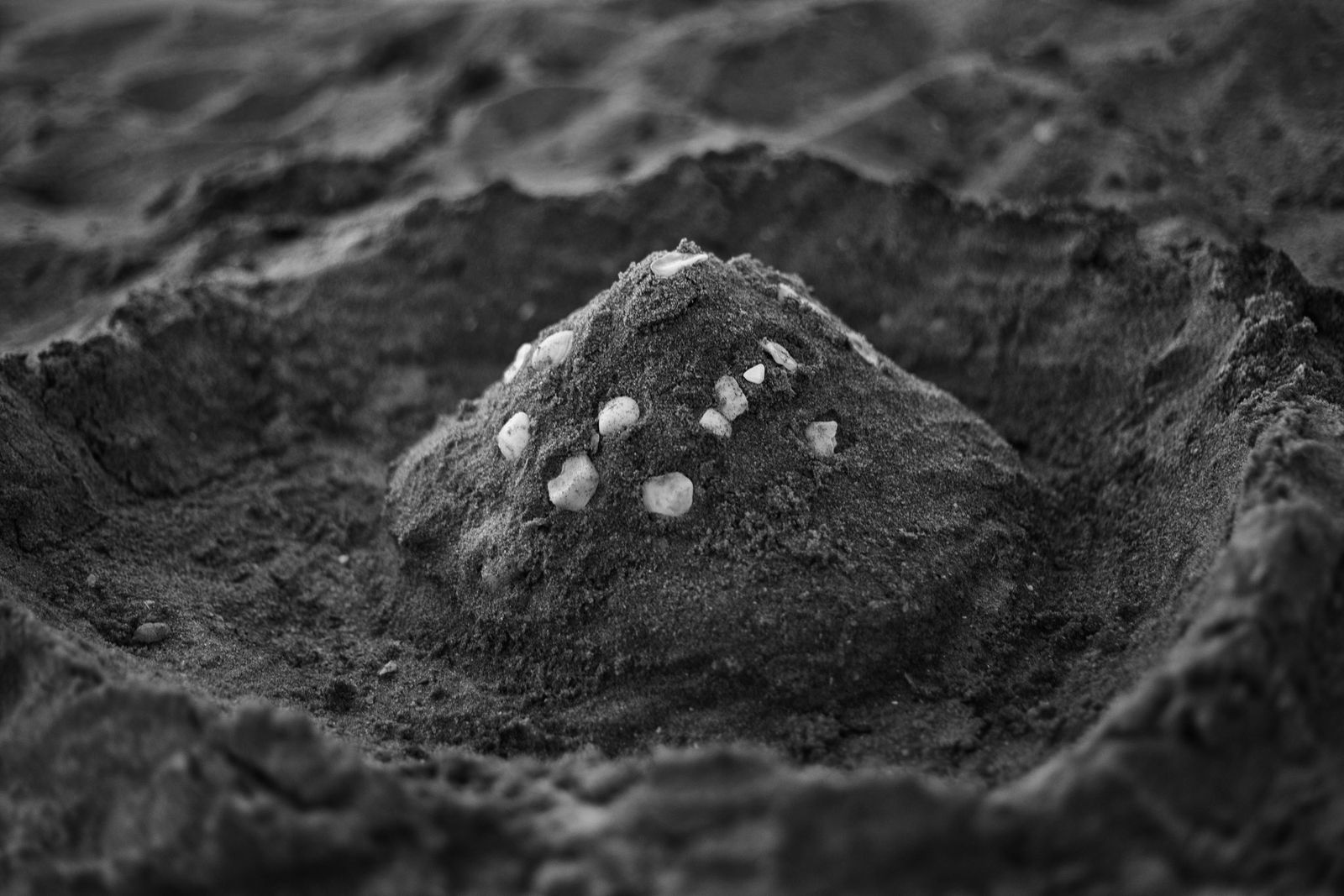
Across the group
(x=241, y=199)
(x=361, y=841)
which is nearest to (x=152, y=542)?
(x=361, y=841)

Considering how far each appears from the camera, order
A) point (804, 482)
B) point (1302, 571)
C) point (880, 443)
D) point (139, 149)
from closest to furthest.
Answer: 1. point (1302, 571)
2. point (804, 482)
3. point (880, 443)
4. point (139, 149)

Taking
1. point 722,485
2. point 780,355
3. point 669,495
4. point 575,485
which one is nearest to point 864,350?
point 780,355

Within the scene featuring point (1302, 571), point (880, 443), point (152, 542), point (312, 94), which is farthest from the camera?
point (312, 94)

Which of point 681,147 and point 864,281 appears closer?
point 864,281

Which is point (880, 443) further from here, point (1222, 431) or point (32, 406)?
point (32, 406)

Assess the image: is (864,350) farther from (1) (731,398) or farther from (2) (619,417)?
(2) (619,417)

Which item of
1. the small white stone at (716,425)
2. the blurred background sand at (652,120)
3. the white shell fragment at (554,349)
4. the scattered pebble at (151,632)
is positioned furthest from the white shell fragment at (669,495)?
the blurred background sand at (652,120)

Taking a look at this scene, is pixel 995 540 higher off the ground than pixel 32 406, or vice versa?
pixel 32 406
